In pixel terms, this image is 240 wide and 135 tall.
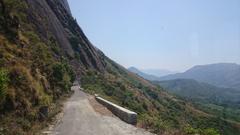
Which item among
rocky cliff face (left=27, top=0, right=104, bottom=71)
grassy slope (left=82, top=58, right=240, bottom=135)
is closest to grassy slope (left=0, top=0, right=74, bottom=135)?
grassy slope (left=82, top=58, right=240, bottom=135)

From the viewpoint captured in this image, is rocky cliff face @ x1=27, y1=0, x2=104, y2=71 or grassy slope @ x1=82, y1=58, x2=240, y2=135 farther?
rocky cliff face @ x1=27, y1=0, x2=104, y2=71

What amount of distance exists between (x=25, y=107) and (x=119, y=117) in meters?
7.32

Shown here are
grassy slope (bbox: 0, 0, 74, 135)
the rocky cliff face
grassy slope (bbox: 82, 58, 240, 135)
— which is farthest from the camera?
the rocky cliff face

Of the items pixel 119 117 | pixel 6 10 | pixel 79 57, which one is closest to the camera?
pixel 119 117

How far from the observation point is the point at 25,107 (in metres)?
17.8

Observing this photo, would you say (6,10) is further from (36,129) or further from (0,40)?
(36,129)

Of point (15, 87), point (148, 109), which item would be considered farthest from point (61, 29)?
point (15, 87)

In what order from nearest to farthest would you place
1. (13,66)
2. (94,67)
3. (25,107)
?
(25,107) < (13,66) < (94,67)

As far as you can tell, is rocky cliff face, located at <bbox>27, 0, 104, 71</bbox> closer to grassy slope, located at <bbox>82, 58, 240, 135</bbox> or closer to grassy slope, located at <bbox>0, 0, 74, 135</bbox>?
grassy slope, located at <bbox>82, 58, 240, 135</bbox>

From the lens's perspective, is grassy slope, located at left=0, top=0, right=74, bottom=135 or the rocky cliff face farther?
the rocky cliff face

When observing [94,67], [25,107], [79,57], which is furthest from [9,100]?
[94,67]

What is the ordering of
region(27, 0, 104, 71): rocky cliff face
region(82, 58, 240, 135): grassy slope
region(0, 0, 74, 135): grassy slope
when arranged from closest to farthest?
1. region(0, 0, 74, 135): grassy slope
2. region(82, 58, 240, 135): grassy slope
3. region(27, 0, 104, 71): rocky cliff face

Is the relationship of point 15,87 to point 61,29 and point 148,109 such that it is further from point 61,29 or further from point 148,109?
point 61,29

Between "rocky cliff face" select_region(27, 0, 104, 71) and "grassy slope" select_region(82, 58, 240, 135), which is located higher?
"rocky cliff face" select_region(27, 0, 104, 71)
